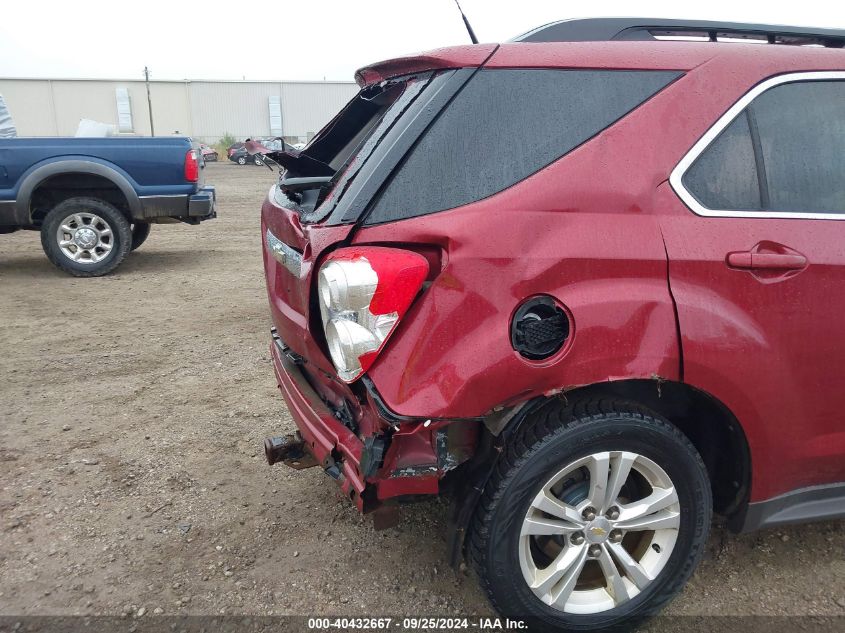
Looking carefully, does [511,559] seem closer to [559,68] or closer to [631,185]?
[631,185]

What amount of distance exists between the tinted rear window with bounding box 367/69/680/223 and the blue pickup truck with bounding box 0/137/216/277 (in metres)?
6.31

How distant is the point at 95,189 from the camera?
7.75 metres

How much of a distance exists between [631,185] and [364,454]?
1145 millimetres

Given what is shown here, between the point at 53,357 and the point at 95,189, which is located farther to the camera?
the point at 95,189

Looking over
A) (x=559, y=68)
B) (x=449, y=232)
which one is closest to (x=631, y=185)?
(x=559, y=68)

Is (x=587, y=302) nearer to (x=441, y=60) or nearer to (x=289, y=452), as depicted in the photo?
(x=441, y=60)

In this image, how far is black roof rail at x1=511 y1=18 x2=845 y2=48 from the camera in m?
2.36

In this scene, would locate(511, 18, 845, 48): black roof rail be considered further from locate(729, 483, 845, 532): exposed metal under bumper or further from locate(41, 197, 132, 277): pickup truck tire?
locate(41, 197, 132, 277): pickup truck tire

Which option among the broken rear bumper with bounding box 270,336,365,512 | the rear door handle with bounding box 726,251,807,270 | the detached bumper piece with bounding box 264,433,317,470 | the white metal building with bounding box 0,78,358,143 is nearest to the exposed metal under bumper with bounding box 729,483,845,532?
the rear door handle with bounding box 726,251,807,270

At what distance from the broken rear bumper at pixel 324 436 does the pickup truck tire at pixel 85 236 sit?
18.7 feet

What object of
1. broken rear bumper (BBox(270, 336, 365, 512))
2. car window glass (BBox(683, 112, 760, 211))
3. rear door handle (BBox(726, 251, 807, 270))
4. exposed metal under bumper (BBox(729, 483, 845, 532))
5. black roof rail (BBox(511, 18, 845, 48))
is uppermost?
black roof rail (BBox(511, 18, 845, 48))

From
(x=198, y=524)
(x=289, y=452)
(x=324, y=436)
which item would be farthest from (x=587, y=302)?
(x=198, y=524)

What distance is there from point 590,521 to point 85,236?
23.3ft

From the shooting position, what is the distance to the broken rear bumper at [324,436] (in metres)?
2.12
